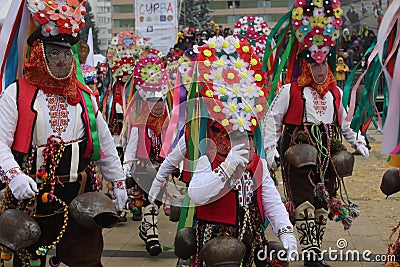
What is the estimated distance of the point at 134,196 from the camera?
7242 millimetres

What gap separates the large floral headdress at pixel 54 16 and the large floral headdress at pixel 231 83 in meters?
0.86

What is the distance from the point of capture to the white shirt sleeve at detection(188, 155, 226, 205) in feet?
12.7

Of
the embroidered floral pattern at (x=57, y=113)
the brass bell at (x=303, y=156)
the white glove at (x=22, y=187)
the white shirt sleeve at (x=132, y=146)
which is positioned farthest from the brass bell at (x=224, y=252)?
the white shirt sleeve at (x=132, y=146)

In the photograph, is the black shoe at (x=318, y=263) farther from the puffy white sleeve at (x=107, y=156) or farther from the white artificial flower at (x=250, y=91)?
the white artificial flower at (x=250, y=91)

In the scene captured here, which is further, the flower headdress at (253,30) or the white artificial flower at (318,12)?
the flower headdress at (253,30)

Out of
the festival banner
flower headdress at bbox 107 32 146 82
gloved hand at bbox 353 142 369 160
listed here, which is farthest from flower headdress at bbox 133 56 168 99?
the festival banner

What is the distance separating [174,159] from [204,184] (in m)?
0.83

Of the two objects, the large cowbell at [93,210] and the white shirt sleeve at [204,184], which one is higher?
the white shirt sleeve at [204,184]

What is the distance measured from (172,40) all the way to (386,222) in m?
6.51

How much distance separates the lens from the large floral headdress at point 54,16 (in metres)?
4.30

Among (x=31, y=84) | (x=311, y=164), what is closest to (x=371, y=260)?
(x=311, y=164)

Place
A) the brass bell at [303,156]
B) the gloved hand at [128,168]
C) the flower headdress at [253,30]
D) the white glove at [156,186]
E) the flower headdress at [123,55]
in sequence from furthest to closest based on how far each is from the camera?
the flower headdress at [253,30] < the flower headdress at [123,55] < the gloved hand at [128,168] < the brass bell at [303,156] < the white glove at [156,186]

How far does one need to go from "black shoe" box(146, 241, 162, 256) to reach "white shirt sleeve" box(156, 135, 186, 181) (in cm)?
182

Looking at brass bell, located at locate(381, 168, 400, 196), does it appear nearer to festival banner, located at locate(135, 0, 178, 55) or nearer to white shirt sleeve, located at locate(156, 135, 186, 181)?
white shirt sleeve, located at locate(156, 135, 186, 181)
